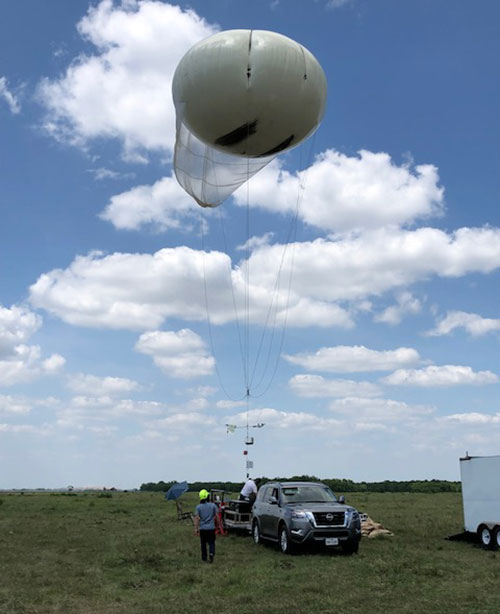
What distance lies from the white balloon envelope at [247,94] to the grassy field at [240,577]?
9881mm

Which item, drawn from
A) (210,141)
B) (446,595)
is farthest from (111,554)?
(210,141)

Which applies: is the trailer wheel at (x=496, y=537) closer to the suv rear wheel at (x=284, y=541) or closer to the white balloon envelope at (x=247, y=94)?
the suv rear wheel at (x=284, y=541)

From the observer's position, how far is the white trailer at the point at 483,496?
16.6 m

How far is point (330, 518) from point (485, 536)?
4.45 m

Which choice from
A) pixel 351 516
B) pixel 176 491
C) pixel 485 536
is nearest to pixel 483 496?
pixel 485 536

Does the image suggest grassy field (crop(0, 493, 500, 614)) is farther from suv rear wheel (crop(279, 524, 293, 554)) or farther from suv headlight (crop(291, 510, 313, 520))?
suv headlight (crop(291, 510, 313, 520))

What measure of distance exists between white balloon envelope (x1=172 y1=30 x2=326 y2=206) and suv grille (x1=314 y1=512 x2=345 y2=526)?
30.1 feet

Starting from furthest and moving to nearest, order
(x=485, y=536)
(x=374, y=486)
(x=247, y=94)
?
(x=374, y=486) < (x=485, y=536) < (x=247, y=94)

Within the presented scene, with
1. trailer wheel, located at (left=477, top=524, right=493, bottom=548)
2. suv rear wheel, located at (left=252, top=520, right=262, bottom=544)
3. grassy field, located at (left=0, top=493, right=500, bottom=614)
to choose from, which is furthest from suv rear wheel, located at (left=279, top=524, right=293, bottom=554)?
trailer wheel, located at (left=477, top=524, right=493, bottom=548)

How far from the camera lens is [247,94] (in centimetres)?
1439

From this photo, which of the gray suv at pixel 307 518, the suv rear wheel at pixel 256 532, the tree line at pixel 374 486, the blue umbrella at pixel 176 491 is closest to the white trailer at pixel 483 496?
the gray suv at pixel 307 518

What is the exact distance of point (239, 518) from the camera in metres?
20.5

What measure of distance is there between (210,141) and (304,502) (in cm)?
949

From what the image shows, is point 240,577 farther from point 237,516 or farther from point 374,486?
point 374,486
